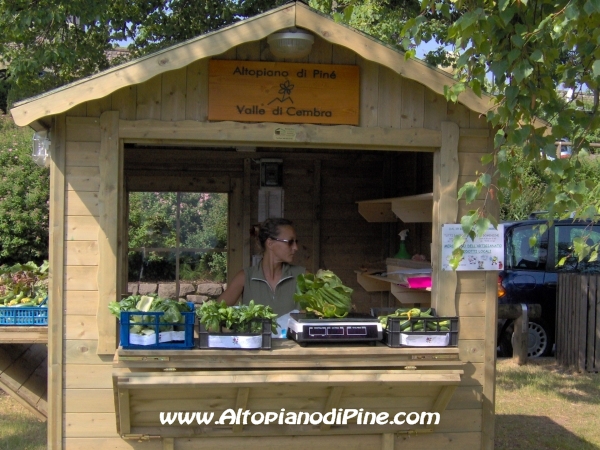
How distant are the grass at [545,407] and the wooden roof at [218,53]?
3.62 m

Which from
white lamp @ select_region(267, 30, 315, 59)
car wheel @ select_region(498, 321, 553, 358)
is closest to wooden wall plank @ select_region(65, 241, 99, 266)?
white lamp @ select_region(267, 30, 315, 59)

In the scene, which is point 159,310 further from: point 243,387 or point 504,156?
point 504,156

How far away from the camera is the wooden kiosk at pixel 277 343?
178 inches

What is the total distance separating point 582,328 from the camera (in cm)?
951

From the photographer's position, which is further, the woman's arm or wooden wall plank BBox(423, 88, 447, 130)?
the woman's arm

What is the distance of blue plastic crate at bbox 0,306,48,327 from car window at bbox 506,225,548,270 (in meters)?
6.05

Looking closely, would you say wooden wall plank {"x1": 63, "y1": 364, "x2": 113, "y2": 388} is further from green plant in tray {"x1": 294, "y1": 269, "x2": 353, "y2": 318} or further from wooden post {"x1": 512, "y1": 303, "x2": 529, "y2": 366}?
wooden post {"x1": 512, "y1": 303, "x2": 529, "y2": 366}

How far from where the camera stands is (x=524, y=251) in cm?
966

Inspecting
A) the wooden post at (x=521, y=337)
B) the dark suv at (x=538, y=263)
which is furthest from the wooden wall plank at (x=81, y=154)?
the wooden post at (x=521, y=337)

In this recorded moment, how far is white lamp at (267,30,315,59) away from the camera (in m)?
4.70

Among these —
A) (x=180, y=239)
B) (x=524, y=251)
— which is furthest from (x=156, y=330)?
(x=524, y=251)

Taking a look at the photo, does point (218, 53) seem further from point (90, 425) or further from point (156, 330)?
point (90, 425)

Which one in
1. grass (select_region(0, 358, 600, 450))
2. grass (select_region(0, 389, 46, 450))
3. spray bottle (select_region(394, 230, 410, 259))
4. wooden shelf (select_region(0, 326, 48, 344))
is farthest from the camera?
spray bottle (select_region(394, 230, 410, 259))

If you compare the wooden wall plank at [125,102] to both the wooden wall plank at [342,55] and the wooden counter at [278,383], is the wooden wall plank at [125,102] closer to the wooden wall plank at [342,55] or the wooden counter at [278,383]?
the wooden wall plank at [342,55]
